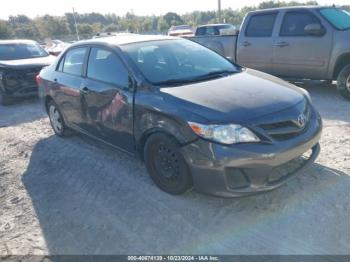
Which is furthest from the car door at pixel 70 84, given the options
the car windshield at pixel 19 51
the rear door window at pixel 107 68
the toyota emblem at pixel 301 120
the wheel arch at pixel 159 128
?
the car windshield at pixel 19 51

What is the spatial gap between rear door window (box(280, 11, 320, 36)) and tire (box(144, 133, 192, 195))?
4.83 metres

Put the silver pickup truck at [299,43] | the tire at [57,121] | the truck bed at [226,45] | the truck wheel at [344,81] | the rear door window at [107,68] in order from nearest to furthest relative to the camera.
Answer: the rear door window at [107,68]
the tire at [57,121]
the truck wheel at [344,81]
the silver pickup truck at [299,43]
the truck bed at [226,45]

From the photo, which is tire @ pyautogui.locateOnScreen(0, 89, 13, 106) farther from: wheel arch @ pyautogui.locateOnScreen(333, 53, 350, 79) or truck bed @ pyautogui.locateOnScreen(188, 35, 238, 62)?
wheel arch @ pyautogui.locateOnScreen(333, 53, 350, 79)

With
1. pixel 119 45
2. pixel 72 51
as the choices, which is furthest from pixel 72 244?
pixel 72 51

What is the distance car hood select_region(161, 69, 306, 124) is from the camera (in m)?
3.15

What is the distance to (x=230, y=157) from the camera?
9.95 ft

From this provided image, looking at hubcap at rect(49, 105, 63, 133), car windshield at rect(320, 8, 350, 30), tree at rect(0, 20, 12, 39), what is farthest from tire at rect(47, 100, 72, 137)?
tree at rect(0, 20, 12, 39)

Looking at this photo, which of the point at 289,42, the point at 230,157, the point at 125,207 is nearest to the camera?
the point at 230,157

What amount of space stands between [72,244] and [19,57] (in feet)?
26.0

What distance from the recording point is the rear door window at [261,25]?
24.9 feet

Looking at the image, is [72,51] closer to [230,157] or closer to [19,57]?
[230,157]

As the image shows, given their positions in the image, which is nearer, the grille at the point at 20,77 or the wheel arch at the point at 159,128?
the wheel arch at the point at 159,128

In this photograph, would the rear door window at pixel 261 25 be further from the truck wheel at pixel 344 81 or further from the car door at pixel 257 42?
the truck wheel at pixel 344 81

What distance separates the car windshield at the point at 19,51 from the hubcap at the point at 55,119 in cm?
454
